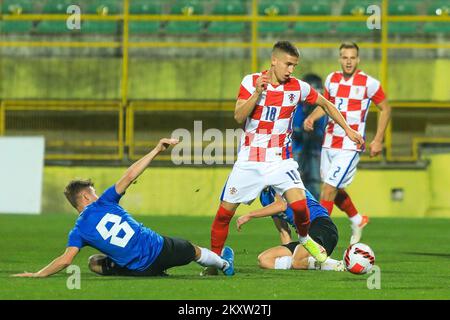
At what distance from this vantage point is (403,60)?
2064 centimetres

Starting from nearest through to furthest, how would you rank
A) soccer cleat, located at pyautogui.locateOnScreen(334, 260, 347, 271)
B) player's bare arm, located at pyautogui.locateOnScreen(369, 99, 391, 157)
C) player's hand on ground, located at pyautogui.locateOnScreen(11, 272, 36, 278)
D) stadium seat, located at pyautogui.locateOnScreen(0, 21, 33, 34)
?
player's hand on ground, located at pyautogui.locateOnScreen(11, 272, 36, 278) → soccer cleat, located at pyautogui.locateOnScreen(334, 260, 347, 271) → player's bare arm, located at pyautogui.locateOnScreen(369, 99, 391, 157) → stadium seat, located at pyautogui.locateOnScreen(0, 21, 33, 34)

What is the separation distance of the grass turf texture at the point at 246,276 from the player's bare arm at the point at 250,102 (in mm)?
1267

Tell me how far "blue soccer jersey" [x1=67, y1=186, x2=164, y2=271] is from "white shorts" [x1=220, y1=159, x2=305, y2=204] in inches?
45.0

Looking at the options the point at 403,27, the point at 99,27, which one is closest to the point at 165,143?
the point at 99,27

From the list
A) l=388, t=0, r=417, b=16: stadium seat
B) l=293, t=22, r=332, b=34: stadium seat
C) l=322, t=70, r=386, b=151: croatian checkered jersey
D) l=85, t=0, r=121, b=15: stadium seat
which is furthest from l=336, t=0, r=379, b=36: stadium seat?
l=322, t=70, r=386, b=151: croatian checkered jersey

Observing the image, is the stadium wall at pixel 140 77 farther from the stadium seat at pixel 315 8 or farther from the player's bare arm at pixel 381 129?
the player's bare arm at pixel 381 129

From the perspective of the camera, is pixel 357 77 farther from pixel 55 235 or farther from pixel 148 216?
pixel 148 216

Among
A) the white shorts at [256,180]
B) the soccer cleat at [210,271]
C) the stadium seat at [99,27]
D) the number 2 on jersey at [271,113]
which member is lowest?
the soccer cleat at [210,271]

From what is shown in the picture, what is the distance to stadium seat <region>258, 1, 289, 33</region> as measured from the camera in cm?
2200

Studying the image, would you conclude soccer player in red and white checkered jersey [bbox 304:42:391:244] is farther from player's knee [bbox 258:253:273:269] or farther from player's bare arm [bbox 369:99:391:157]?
player's knee [bbox 258:253:273:269]

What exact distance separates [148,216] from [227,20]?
432 cm

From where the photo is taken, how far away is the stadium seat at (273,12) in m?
22.0

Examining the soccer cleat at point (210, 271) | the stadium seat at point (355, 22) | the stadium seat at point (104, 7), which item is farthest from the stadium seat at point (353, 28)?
the soccer cleat at point (210, 271)
